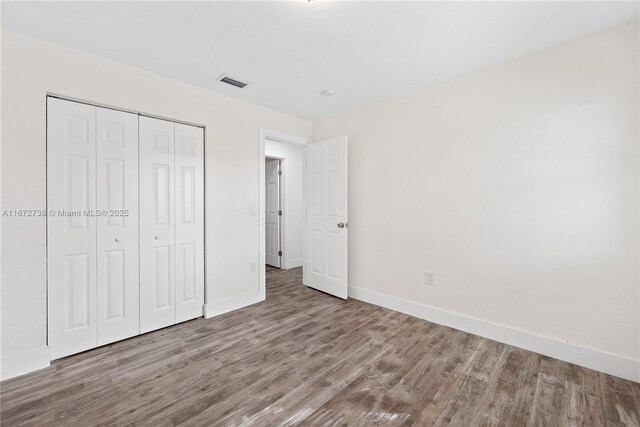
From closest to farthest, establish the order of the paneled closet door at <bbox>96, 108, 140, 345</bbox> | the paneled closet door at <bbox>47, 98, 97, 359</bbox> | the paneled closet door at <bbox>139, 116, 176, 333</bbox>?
the paneled closet door at <bbox>47, 98, 97, 359</bbox>, the paneled closet door at <bbox>96, 108, 140, 345</bbox>, the paneled closet door at <bbox>139, 116, 176, 333</bbox>

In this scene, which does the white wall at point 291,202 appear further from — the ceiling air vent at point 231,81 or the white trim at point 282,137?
the ceiling air vent at point 231,81

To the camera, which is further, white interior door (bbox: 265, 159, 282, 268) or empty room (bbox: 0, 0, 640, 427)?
white interior door (bbox: 265, 159, 282, 268)

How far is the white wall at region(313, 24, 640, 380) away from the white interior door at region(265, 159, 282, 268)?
2.42 metres

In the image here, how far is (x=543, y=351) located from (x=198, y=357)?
111 inches

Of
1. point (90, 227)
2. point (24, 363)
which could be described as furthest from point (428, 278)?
point (24, 363)

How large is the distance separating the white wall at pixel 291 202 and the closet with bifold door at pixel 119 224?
87.9 inches

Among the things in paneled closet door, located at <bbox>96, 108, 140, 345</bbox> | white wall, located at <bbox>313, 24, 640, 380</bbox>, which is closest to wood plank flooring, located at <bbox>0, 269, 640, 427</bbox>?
paneled closet door, located at <bbox>96, 108, 140, 345</bbox>

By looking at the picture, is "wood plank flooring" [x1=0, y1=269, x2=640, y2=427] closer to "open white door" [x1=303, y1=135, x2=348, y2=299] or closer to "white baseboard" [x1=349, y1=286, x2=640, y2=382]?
"white baseboard" [x1=349, y1=286, x2=640, y2=382]

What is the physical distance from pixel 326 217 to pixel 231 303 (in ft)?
5.24

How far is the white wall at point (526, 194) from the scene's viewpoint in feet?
6.50

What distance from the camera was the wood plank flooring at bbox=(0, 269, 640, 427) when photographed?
159 cm

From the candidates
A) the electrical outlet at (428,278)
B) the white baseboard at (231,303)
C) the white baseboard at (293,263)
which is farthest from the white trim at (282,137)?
the electrical outlet at (428,278)

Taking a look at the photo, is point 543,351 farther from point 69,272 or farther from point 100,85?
point 100,85

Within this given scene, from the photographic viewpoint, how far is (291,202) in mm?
5254
